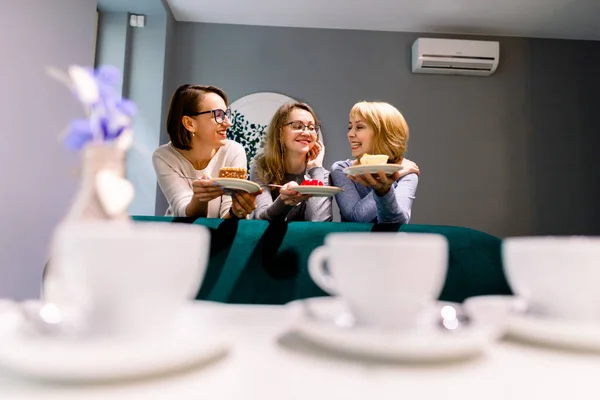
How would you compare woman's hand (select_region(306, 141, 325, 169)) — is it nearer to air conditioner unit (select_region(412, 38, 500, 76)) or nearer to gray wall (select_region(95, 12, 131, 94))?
air conditioner unit (select_region(412, 38, 500, 76))

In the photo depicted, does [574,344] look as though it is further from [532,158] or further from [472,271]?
[532,158]

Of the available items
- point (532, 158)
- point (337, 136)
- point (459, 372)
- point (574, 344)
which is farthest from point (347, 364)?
point (532, 158)

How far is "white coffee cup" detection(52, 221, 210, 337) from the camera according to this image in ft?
0.92

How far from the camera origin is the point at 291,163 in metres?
2.19

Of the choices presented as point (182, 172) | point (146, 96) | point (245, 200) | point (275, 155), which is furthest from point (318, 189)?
point (146, 96)

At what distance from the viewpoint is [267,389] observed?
0.72 feet

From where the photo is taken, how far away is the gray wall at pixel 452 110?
12.3ft

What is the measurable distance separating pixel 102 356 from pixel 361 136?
198 centimetres

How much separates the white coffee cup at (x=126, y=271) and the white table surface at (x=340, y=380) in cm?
6

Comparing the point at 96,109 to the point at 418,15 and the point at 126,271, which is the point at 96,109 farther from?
the point at 418,15

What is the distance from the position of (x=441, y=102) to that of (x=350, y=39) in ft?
3.18

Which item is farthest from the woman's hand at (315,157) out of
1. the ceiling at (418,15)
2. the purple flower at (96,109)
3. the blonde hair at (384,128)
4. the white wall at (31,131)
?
the purple flower at (96,109)

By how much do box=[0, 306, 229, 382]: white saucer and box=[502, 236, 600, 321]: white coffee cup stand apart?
0.82 ft

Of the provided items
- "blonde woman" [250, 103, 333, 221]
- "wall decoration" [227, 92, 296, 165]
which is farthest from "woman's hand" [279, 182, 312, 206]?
"wall decoration" [227, 92, 296, 165]
